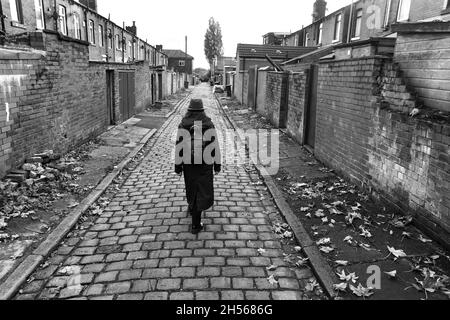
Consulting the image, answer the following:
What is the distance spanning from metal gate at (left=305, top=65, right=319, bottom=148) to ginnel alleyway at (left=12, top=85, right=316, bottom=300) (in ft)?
12.1

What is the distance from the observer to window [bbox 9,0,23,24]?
57.1ft

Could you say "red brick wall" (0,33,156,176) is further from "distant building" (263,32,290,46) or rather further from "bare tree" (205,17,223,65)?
"bare tree" (205,17,223,65)

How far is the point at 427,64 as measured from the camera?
4.61m

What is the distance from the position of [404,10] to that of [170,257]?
606 inches

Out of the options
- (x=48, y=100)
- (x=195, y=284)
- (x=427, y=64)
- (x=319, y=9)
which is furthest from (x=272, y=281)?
(x=319, y=9)

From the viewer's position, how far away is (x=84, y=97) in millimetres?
9820

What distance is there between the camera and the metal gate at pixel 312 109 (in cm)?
936

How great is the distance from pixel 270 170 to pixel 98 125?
20.0ft

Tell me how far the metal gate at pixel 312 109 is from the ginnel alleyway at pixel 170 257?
3.69 m

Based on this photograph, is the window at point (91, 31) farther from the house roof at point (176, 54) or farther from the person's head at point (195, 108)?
the house roof at point (176, 54)

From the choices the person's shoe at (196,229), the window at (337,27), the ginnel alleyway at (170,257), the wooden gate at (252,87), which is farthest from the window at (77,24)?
the person's shoe at (196,229)

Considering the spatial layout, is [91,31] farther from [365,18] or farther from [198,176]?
[198,176]
